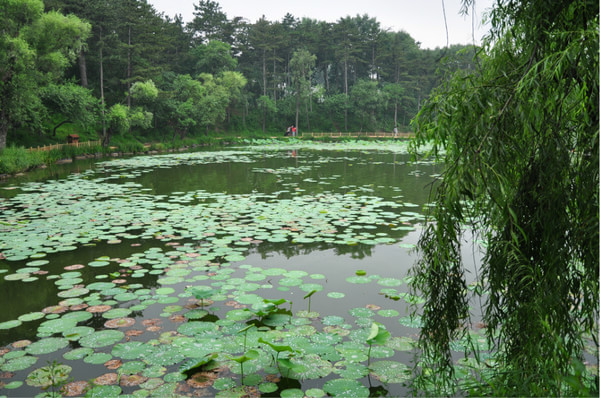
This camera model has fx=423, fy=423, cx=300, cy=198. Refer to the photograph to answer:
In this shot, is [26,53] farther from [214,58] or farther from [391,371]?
[214,58]

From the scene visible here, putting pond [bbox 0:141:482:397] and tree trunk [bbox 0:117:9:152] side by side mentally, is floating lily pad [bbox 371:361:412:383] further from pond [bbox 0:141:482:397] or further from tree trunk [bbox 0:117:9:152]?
tree trunk [bbox 0:117:9:152]

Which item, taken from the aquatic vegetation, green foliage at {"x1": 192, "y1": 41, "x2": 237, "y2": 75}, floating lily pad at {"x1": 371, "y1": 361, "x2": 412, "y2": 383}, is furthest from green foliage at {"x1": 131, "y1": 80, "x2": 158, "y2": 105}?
floating lily pad at {"x1": 371, "y1": 361, "x2": 412, "y2": 383}

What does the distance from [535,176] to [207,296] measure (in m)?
2.76

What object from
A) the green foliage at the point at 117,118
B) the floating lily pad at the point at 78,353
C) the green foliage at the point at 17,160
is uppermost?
the green foliage at the point at 117,118

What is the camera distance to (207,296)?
12.3ft

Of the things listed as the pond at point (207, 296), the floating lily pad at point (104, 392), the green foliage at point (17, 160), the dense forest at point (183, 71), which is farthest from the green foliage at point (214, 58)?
the floating lily pad at point (104, 392)

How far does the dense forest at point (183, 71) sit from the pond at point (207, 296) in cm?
212

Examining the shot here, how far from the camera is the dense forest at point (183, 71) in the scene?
17953 mm

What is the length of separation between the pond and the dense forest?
2.12 meters

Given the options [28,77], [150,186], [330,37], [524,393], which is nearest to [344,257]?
[524,393]

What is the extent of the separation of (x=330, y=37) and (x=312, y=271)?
5264 cm

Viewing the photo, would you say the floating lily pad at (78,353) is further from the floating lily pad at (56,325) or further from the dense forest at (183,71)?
the dense forest at (183,71)

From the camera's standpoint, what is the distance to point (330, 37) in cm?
5300

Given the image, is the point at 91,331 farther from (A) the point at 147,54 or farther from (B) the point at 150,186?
(A) the point at 147,54
